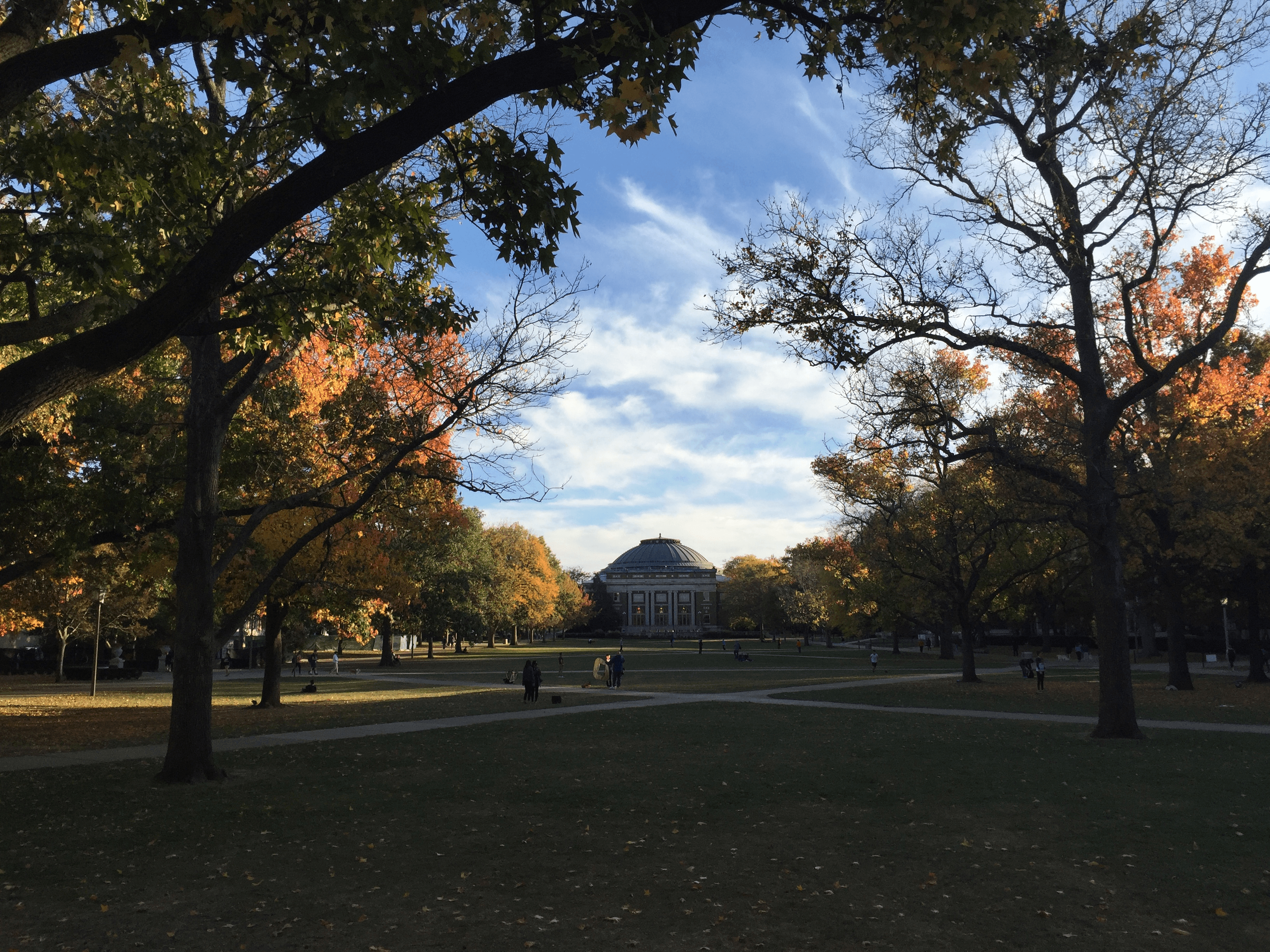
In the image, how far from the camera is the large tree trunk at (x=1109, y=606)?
15945 millimetres

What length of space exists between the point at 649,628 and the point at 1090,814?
498 ft

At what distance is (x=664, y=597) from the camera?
550ft

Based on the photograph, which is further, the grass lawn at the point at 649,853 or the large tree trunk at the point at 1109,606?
the large tree trunk at the point at 1109,606

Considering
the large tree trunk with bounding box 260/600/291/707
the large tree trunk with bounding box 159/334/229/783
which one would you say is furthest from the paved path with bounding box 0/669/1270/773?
the large tree trunk with bounding box 260/600/291/707

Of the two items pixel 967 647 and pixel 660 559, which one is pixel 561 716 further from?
pixel 660 559

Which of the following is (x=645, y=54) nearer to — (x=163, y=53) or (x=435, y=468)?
(x=163, y=53)

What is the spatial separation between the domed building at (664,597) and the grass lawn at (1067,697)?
123 metres

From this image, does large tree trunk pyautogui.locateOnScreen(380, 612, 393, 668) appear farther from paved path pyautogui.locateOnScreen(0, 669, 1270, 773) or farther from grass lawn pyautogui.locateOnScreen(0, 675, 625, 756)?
paved path pyautogui.locateOnScreen(0, 669, 1270, 773)

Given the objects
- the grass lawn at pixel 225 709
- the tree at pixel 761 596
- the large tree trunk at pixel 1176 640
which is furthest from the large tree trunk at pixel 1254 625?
the tree at pixel 761 596

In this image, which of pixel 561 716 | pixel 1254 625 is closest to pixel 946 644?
pixel 1254 625

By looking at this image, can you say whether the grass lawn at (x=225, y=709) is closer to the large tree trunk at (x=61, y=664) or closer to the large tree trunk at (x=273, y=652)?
the large tree trunk at (x=273, y=652)

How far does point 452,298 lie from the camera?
32.0 feet

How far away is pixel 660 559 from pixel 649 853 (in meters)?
177

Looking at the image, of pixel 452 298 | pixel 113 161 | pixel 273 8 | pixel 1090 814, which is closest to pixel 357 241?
pixel 452 298
